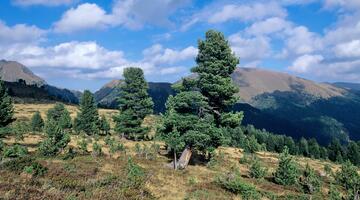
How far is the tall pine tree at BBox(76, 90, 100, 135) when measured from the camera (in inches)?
2670

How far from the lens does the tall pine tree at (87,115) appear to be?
2670 inches

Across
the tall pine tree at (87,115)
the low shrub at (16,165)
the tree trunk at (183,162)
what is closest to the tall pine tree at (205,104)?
the tree trunk at (183,162)

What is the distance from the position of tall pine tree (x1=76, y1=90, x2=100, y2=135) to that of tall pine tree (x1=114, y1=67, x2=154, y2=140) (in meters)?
12.3

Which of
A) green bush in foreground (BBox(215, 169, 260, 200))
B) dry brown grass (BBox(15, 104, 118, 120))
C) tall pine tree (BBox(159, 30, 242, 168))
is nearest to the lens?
green bush in foreground (BBox(215, 169, 260, 200))

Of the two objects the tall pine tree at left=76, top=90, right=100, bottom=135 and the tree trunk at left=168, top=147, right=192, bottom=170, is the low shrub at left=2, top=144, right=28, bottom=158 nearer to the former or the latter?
the tree trunk at left=168, top=147, right=192, bottom=170

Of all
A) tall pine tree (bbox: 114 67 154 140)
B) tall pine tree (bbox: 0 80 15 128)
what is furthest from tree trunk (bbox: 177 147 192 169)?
tall pine tree (bbox: 114 67 154 140)

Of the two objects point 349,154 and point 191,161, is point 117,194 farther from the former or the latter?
point 349,154

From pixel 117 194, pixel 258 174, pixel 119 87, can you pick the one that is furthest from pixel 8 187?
pixel 119 87

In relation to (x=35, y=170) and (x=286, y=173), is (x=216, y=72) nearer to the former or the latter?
(x=286, y=173)

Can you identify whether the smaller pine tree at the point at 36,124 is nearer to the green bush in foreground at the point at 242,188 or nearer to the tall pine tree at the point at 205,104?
the tall pine tree at the point at 205,104

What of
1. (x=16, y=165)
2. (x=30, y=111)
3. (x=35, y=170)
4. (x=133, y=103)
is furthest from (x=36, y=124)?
(x=35, y=170)

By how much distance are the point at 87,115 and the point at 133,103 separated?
16.2m

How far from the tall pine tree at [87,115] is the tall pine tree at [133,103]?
12.3m

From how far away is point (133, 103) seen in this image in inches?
2237
